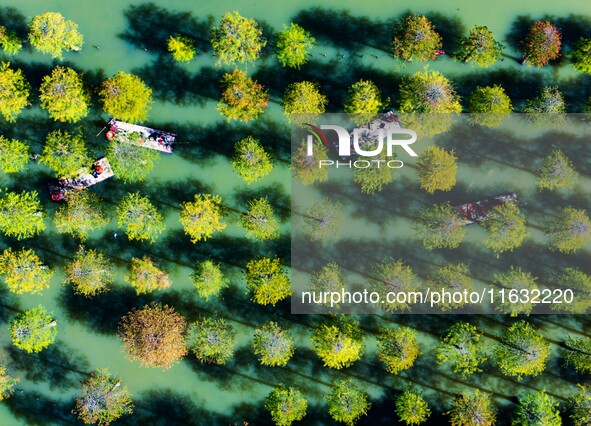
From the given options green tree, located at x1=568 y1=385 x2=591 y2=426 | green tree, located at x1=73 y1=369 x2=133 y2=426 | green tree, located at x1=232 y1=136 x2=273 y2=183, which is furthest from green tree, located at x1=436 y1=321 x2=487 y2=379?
green tree, located at x1=73 y1=369 x2=133 y2=426

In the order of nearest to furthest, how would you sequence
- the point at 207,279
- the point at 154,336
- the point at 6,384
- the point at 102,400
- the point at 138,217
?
Result: 1. the point at 154,336
2. the point at 138,217
3. the point at 207,279
4. the point at 102,400
5. the point at 6,384

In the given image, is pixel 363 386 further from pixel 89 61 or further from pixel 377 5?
pixel 89 61

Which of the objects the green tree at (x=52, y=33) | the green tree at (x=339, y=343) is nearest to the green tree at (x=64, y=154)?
the green tree at (x=52, y=33)

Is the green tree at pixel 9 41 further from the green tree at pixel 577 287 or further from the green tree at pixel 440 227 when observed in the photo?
the green tree at pixel 577 287

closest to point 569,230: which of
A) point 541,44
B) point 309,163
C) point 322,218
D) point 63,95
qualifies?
point 541,44

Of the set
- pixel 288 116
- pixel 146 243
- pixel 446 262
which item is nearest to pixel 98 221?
pixel 146 243

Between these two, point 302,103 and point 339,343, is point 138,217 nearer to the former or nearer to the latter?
point 302,103
